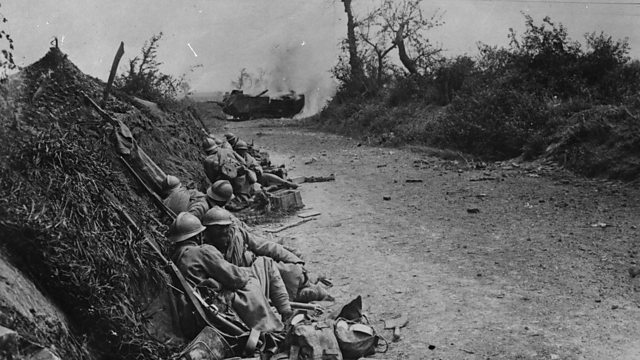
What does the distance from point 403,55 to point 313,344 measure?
22131 millimetres

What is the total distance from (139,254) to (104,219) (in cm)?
37

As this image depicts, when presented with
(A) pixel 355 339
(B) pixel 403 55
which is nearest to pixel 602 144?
(A) pixel 355 339

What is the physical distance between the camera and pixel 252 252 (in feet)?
19.0

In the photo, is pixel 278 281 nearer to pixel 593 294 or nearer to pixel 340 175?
pixel 593 294

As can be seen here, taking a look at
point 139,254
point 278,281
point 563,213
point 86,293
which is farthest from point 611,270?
point 86,293

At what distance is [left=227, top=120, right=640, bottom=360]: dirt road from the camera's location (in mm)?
4676

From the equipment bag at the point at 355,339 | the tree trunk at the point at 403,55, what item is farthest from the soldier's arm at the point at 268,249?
the tree trunk at the point at 403,55

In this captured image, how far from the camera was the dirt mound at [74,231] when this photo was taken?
142 inches

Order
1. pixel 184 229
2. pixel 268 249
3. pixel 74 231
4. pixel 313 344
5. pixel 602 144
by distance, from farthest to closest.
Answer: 1. pixel 602 144
2. pixel 268 249
3. pixel 184 229
4. pixel 313 344
5. pixel 74 231

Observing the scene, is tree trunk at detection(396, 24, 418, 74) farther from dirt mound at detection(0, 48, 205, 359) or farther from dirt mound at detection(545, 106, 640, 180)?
dirt mound at detection(0, 48, 205, 359)

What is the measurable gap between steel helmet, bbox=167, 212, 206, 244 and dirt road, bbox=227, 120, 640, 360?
1680 mm

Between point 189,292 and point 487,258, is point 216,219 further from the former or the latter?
point 487,258

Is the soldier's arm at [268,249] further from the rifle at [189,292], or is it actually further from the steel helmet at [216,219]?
the rifle at [189,292]

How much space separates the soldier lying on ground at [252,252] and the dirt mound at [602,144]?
22.0 feet
